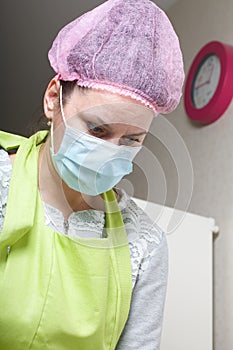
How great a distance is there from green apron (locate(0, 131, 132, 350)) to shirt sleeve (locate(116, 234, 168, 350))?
3cm

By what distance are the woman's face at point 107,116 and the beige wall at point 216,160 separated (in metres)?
0.70

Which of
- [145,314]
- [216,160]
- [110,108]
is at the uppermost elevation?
[110,108]

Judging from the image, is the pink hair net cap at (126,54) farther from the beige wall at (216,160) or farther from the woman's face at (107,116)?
the beige wall at (216,160)

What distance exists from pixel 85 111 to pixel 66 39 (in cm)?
14

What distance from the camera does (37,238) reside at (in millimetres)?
765

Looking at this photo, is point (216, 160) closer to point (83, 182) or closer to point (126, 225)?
point (126, 225)

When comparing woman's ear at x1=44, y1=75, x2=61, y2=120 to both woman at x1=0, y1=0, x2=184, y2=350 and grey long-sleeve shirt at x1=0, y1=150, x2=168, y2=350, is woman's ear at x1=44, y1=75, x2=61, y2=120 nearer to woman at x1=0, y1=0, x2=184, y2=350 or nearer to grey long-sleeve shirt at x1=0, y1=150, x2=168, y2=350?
woman at x1=0, y1=0, x2=184, y2=350

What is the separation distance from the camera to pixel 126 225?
880mm

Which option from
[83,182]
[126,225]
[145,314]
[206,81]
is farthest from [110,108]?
[206,81]

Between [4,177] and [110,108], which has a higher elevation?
[110,108]

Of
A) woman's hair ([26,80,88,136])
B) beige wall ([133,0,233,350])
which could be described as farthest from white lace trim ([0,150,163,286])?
beige wall ([133,0,233,350])

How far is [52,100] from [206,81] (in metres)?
0.89

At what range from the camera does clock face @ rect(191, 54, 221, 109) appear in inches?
61.0

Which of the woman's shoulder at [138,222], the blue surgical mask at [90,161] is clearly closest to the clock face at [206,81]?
the woman's shoulder at [138,222]
